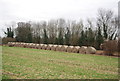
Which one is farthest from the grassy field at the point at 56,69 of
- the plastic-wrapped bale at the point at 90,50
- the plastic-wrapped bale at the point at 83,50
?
the plastic-wrapped bale at the point at 83,50

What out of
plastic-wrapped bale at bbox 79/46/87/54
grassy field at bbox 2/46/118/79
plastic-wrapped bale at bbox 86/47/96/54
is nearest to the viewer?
grassy field at bbox 2/46/118/79

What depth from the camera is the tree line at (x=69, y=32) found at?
37.8 meters

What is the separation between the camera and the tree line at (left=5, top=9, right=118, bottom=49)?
37.8 m

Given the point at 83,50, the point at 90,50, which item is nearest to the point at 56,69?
the point at 90,50

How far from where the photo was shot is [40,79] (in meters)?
6.71

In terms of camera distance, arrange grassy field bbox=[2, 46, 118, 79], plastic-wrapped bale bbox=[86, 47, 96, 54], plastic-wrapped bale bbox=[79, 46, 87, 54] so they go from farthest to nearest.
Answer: plastic-wrapped bale bbox=[79, 46, 87, 54]
plastic-wrapped bale bbox=[86, 47, 96, 54]
grassy field bbox=[2, 46, 118, 79]

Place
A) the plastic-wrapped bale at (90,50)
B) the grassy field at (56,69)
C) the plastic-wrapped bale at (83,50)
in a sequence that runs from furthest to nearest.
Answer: the plastic-wrapped bale at (83,50)
the plastic-wrapped bale at (90,50)
the grassy field at (56,69)

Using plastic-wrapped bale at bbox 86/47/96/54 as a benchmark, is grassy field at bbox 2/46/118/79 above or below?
above

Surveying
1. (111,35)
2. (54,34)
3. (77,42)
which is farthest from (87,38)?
(54,34)

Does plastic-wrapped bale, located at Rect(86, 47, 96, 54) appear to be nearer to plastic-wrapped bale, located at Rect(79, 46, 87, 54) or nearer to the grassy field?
plastic-wrapped bale, located at Rect(79, 46, 87, 54)

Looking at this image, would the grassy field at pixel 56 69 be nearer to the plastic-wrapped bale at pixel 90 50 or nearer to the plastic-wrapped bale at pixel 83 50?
the plastic-wrapped bale at pixel 90 50

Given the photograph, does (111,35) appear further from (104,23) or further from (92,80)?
(92,80)

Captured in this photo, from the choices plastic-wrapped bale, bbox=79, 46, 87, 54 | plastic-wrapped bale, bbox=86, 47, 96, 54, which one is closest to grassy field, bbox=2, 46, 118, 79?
plastic-wrapped bale, bbox=86, 47, 96, 54

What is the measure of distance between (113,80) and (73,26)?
4800 cm
